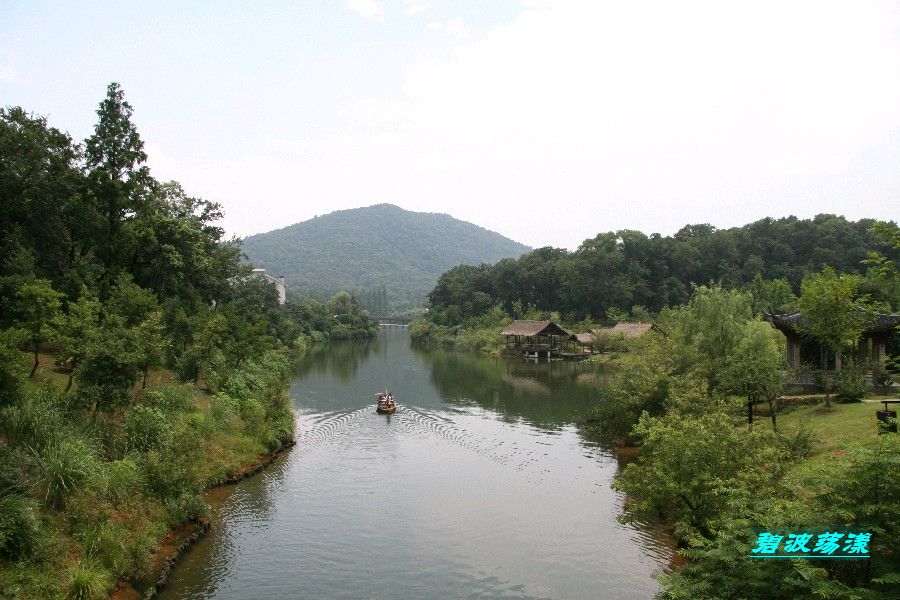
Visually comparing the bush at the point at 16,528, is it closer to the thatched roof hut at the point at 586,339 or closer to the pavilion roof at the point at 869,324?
the pavilion roof at the point at 869,324

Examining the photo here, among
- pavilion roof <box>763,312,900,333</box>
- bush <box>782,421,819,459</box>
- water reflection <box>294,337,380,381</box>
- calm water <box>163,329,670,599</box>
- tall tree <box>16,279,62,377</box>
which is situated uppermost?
tall tree <box>16,279,62,377</box>

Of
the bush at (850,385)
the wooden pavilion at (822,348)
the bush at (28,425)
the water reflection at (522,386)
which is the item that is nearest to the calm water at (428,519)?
the water reflection at (522,386)

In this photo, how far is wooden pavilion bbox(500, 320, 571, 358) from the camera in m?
67.6

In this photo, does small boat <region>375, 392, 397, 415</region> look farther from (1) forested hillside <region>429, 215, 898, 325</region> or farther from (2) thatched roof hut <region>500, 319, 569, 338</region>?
(1) forested hillside <region>429, 215, 898, 325</region>

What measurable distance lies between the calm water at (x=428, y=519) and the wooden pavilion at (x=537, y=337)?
32.8 m

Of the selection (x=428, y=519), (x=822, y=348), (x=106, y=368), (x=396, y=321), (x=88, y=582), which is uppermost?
(x=106, y=368)

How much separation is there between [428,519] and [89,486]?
29.1 ft

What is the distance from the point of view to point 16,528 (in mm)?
11336

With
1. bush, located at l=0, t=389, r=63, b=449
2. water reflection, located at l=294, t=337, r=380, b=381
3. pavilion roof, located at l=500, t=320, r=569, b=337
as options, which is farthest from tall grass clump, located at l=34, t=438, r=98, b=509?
pavilion roof, located at l=500, t=320, r=569, b=337

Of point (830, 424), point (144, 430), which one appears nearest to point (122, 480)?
point (144, 430)

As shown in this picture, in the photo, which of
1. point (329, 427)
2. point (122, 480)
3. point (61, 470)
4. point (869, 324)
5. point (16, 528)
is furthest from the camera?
point (329, 427)

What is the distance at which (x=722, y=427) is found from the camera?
45.2 feet

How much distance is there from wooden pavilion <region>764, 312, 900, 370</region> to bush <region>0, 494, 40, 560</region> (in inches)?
1027

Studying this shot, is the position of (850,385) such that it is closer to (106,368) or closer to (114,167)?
(106,368)
